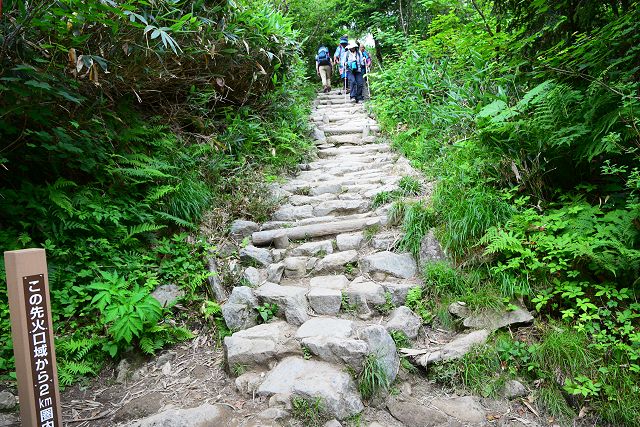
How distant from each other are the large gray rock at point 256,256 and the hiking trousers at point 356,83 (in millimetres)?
8392

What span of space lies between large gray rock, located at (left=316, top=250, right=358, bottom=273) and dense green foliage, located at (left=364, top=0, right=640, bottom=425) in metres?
0.76

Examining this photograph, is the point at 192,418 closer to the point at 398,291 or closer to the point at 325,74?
the point at 398,291

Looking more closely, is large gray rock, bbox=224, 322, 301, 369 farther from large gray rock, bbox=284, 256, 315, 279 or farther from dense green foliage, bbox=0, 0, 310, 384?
large gray rock, bbox=284, 256, 315, 279

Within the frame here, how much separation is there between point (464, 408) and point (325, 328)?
48.1 inches

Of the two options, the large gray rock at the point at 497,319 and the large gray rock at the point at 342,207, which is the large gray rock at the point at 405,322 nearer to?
the large gray rock at the point at 497,319

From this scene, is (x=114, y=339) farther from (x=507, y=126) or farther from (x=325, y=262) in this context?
(x=507, y=126)

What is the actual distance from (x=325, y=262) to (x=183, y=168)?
2.37 m

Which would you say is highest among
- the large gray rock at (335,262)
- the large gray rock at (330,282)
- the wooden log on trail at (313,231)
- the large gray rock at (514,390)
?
the wooden log on trail at (313,231)

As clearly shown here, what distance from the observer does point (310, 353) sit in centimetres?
311

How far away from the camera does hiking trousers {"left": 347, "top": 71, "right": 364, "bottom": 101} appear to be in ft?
37.5

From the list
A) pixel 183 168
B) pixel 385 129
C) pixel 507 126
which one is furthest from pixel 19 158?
pixel 385 129

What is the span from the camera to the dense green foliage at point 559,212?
2.74 m

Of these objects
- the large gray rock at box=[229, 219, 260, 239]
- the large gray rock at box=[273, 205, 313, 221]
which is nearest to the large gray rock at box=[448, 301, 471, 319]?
the large gray rock at box=[273, 205, 313, 221]

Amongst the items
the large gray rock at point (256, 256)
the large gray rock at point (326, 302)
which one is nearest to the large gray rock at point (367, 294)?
the large gray rock at point (326, 302)
